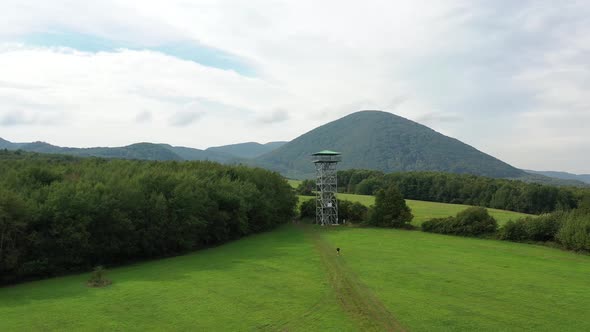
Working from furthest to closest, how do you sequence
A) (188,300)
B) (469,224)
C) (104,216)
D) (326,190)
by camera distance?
1. (326,190)
2. (469,224)
3. (104,216)
4. (188,300)

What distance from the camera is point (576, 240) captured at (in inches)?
2237

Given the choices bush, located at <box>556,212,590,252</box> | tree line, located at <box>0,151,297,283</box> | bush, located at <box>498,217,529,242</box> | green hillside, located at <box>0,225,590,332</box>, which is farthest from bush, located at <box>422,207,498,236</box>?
tree line, located at <box>0,151,297,283</box>

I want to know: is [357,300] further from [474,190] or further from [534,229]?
[474,190]

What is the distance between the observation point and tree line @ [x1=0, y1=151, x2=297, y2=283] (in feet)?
134

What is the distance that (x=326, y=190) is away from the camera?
8812cm

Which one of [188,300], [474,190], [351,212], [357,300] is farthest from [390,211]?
[474,190]

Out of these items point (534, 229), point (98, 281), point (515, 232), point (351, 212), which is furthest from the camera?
point (351, 212)

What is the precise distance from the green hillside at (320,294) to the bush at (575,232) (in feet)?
8.92

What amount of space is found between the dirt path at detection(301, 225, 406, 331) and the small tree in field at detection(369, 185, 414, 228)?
35768 millimetres

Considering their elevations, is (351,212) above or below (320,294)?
above

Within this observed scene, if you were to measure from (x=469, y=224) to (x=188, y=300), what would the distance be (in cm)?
5675

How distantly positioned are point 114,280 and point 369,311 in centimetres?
2518

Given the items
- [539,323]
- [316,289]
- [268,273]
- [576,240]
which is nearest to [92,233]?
[268,273]

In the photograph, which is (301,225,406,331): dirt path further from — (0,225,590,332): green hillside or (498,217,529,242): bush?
(498,217,529,242): bush
